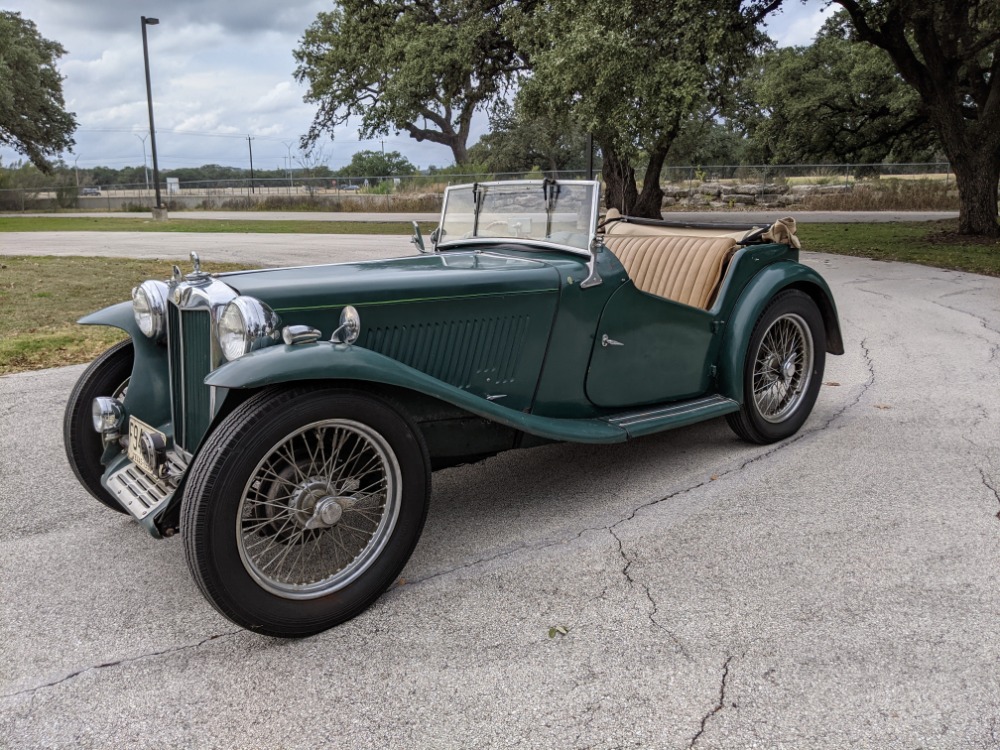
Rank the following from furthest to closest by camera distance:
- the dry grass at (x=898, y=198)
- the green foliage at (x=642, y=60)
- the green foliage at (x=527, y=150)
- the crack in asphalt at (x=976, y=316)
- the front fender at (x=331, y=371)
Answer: the green foliage at (x=527, y=150) → the dry grass at (x=898, y=198) → the green foliage at (x=642, y=60) → the crack in asphalt at (x=976, y=316) → the front fender at (x=331, y=371)

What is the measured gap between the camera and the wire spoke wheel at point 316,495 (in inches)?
102

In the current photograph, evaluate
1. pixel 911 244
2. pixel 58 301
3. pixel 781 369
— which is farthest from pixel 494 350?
pixel 911 244

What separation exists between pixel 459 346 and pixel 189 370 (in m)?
1.06

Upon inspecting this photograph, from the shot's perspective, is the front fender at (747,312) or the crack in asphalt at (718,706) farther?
the front fender at (747,312)

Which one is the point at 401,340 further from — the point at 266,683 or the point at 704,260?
the point at 704,260

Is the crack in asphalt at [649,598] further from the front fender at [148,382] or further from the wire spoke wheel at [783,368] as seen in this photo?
the front fender at [148,382]

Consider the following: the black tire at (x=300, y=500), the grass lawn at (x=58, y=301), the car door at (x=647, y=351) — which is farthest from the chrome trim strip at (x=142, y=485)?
the grass lawn at (x=58, y=301)

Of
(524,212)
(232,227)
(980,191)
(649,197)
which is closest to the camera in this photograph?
(524,212)

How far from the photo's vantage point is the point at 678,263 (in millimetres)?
4461

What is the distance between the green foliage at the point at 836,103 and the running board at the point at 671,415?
21.3 meters

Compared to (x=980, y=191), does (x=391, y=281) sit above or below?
below

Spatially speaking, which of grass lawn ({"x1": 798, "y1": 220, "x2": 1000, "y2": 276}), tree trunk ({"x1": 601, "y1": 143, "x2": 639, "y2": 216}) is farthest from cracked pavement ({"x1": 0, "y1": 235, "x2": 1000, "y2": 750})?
tree trunk ({"x1": 601, "y1": 143, "x2": 639, "y2": 216})

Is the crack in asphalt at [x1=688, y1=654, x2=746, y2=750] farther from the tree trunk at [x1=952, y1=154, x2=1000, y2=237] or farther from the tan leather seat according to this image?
the tree trunk at [x1=952, y1=154, x2=1000, y2=237]

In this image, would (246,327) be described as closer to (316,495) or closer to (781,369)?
(316,495)
